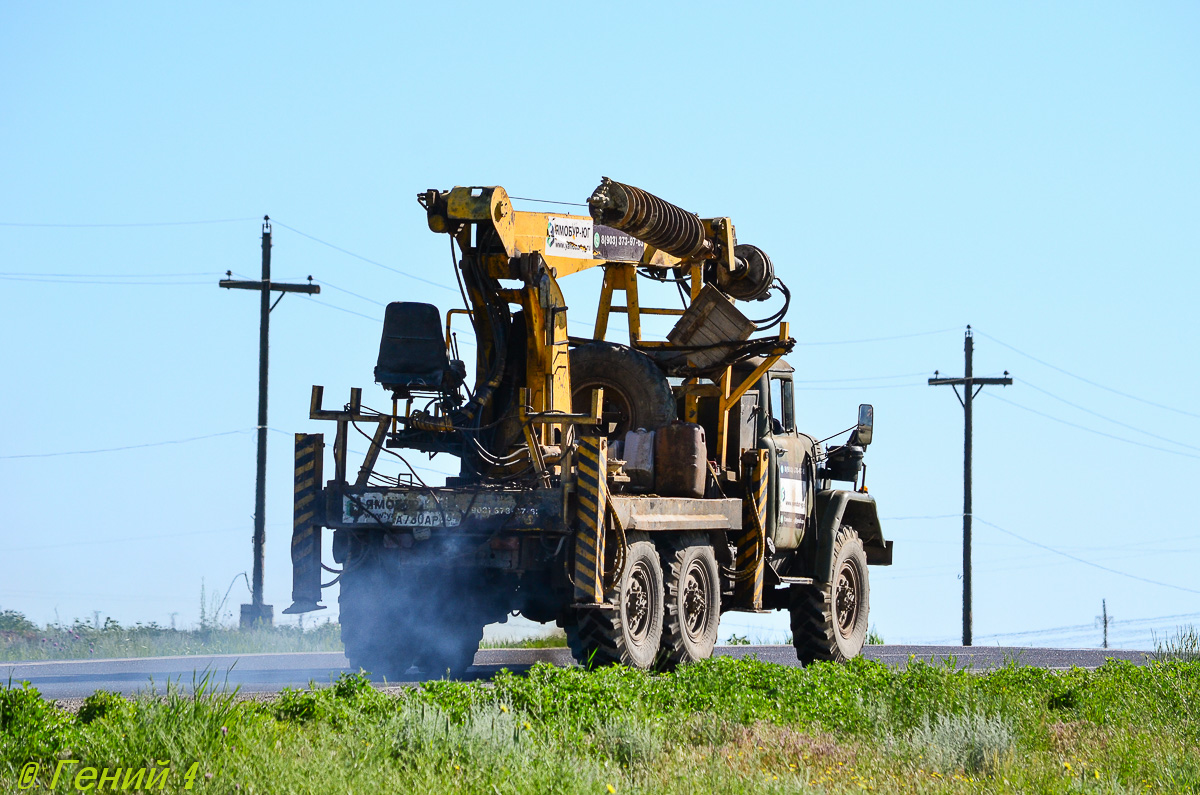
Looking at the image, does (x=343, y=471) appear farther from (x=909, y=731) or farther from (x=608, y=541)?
(x=909, y=731)

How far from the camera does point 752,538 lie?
52.4 ft

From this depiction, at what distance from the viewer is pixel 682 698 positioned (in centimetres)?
1096

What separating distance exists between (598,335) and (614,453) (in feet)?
6.08

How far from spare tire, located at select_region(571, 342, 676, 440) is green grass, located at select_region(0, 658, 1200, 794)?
12.3ft

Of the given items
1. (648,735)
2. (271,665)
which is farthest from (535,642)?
(648,735)

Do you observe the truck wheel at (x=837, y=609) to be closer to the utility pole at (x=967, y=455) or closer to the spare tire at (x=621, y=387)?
the spare tire at (x=621, y=387)

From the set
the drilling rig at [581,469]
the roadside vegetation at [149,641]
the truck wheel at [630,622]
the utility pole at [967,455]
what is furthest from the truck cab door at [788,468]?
the utility pole at [967,455]

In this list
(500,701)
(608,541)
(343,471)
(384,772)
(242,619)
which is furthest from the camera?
(242,619)

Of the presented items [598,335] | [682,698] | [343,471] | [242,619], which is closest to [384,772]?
[682,698]

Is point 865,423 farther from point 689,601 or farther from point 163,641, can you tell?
point 163,641

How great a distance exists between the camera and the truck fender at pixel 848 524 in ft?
56.0

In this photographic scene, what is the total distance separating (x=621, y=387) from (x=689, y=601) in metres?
2.34

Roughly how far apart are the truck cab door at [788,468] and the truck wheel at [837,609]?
60 cm

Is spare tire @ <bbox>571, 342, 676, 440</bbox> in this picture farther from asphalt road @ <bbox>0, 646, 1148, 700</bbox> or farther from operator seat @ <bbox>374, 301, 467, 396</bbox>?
asphalt road @ <bbox>0, 646, 1148, 700</bbox>
